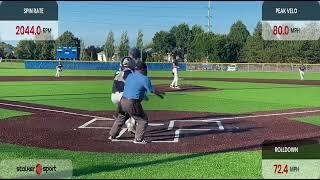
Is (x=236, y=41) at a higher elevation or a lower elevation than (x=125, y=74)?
higher

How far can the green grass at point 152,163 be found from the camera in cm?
724

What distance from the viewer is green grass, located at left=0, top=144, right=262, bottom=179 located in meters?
7.24

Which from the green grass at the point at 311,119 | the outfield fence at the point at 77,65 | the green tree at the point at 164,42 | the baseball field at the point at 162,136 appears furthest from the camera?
the outfield fence at the point at 77,65

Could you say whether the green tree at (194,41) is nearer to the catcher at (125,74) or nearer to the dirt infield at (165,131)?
the dirt infield at (165,131)

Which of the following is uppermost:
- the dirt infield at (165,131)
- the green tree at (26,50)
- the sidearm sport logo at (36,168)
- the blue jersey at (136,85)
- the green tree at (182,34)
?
the green tree at (182,34)

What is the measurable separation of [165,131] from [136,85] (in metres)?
2.60

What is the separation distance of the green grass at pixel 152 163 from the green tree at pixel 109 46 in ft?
175

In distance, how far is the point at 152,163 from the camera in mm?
8094

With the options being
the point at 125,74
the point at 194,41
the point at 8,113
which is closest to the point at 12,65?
the point at 194,41

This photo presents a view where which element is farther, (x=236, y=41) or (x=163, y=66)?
(x=236, y=41)

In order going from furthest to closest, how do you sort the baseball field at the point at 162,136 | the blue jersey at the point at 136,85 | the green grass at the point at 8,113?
the green grass at the point at 8,113
the blue jersey at the point at 136,85
the baseball field at the point at 162,136

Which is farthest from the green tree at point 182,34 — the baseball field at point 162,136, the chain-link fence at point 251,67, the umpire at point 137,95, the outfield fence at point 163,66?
the umpire at point 137,95
